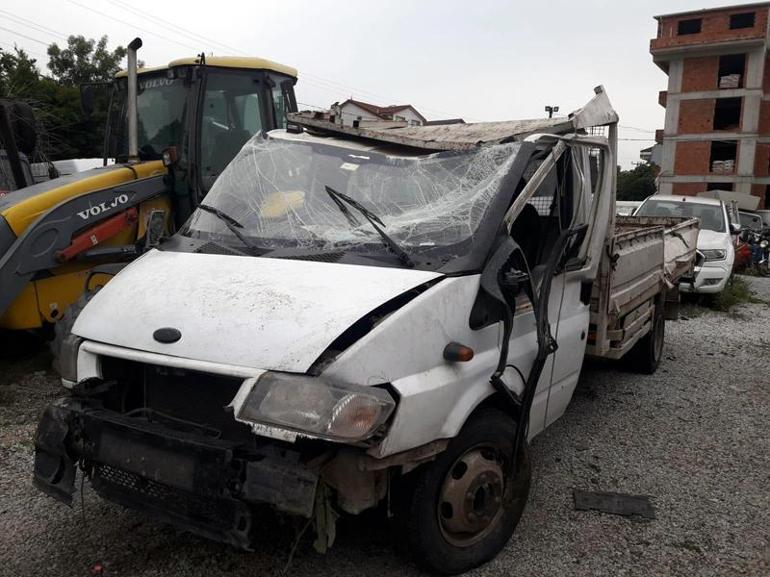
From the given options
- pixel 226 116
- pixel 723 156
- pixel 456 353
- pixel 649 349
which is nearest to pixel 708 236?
pixel 649 349

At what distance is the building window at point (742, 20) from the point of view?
129 feet

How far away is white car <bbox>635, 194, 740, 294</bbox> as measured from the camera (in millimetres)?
9828

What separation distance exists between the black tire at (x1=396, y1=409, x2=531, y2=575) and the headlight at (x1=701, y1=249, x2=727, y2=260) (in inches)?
320

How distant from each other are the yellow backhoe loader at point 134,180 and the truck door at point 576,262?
3118mm

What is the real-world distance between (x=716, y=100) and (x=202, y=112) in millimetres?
43452

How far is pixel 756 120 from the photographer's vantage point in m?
39.8

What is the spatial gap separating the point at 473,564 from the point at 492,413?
69cm

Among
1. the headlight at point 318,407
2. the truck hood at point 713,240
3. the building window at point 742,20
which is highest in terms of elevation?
the building window at point 742,20

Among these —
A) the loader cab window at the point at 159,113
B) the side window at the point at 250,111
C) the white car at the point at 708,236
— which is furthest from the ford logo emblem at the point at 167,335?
the white car at the point at 708,236

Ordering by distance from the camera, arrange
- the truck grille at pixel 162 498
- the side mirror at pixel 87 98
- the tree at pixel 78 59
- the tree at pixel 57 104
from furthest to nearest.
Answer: the tree at pixel 78 59 < the tree at pixel 57 104 < the side mirror at pixel 87 98 < the truck grille at pixel 162 498

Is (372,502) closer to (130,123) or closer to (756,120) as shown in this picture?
(130,123)

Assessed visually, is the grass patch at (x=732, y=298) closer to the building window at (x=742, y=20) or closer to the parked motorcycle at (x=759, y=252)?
the parked motorcycle at (x=759, y=252)

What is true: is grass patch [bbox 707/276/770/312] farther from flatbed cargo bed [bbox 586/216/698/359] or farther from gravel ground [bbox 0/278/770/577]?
gravel ground [bbox 0/278/770/577]

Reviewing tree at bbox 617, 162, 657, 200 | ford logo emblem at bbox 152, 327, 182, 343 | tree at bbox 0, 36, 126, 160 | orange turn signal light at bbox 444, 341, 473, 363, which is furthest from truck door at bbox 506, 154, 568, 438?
tree at bbox 617, 162, 657, 200
